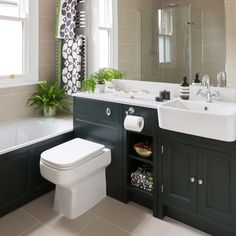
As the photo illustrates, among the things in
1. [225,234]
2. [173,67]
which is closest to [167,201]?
[225,234]

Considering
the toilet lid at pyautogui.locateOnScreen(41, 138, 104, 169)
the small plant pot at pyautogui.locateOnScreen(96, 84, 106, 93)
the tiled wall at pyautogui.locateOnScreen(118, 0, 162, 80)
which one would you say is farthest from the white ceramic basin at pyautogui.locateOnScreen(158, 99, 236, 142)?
the small plant pot at pyautogui.locateOnScreen(96, 84, 106, 93)

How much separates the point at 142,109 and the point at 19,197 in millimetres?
1328

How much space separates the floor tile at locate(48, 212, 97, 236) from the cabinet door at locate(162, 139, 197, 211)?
65 centimetres

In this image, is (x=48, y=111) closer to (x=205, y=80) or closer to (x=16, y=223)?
(x=16, y=223)

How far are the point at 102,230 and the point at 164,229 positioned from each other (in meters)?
0.48

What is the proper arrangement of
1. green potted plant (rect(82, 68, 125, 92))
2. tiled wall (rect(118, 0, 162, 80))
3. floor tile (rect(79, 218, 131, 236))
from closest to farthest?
floor tile (rect(79, 218, 131, 236)), tiled wall (rect(118, 0, 162, 80)), green potted plant (rect(82, 68, 125, 92))

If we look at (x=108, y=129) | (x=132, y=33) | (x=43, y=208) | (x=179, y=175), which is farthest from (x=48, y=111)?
(x=179, y=175)

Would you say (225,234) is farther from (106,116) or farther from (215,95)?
(106,116)

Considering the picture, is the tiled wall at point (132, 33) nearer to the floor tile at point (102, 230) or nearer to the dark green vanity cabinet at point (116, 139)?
the dark green vanity cabinet at point (116, 139)

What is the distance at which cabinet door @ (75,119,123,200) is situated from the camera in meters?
2.50

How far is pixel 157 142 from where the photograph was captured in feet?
7.30

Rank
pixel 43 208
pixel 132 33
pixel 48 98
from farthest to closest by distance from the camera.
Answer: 1. pixel 48 98
2. pixel 132 33
3. pixel 43 208

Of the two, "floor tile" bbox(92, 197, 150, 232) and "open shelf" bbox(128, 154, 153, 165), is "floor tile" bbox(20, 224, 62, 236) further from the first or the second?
"open shelf" bbox(128, 154, 153, 165)

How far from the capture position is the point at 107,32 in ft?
9.73
